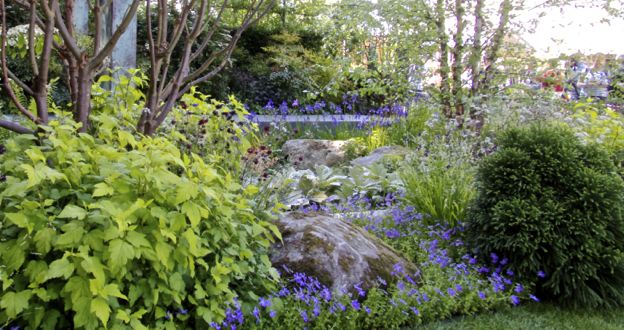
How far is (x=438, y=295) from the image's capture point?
3.05 m

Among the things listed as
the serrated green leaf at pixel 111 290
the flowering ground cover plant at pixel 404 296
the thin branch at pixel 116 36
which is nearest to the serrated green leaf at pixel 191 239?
the serrated green leaf at pixel 111 290

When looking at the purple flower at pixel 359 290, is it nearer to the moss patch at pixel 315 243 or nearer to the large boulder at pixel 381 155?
the moss patch at pixel 315 243

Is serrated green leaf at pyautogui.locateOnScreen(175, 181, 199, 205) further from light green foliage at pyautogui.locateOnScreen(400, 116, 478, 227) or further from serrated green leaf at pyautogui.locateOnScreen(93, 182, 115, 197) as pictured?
light green foliage at pyautogui.locateOnScreen(400, 116, 478, 227)

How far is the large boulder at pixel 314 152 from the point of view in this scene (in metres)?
7.07

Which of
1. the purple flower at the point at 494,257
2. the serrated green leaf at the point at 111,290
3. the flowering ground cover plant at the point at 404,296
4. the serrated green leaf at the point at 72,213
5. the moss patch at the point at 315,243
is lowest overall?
the flowering ground cover plant at the point at 404,296

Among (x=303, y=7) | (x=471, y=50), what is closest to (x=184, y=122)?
(x=471, y=50)

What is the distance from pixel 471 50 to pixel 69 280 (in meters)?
5.50

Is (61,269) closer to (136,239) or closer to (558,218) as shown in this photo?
(136,239)

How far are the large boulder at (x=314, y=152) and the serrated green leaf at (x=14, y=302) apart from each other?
517cm

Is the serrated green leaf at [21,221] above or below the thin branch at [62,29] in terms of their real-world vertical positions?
below

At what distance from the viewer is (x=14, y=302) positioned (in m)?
1.86

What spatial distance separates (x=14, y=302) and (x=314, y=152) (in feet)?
17.7

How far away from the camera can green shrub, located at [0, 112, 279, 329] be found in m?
1.88

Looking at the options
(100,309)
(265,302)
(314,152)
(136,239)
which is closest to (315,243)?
(265,302)
